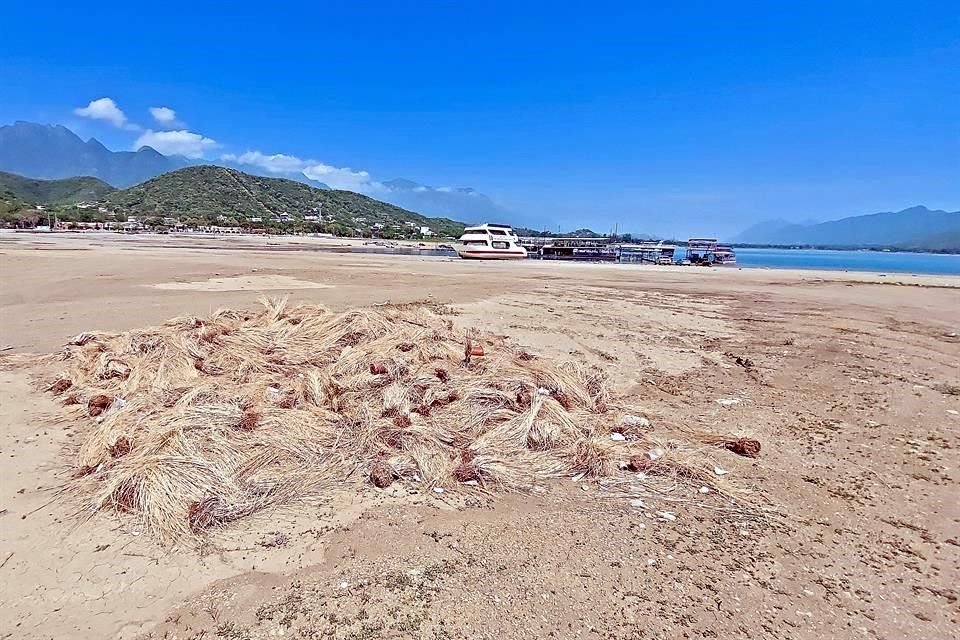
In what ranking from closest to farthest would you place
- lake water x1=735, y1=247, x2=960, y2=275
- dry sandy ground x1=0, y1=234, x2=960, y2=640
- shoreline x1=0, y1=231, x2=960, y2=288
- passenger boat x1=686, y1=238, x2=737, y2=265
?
dry sandy ground x1=0, y1=234, x2=960, y2=640, shoreline x1=0, y1=231, x2=960, y2=288, lake water x1=735, y1=247, x2=960, y2=275, passenger boat x1=686, y1=238, x2=737, y2=265

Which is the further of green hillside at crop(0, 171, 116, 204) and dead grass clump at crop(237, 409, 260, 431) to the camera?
green hillside at crop(0, 171, 116, 204)

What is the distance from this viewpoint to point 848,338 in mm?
10594

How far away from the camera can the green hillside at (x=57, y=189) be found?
6447 inches

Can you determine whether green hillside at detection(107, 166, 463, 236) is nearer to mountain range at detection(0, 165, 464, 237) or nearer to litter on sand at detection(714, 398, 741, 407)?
mountain range at detection(0, 165, 464, 237)

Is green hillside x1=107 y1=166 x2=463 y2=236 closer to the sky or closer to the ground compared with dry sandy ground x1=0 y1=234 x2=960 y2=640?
closer to the sky

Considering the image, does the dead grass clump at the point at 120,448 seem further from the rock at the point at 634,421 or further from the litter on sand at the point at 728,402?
the litter on sand at the point at 728,402

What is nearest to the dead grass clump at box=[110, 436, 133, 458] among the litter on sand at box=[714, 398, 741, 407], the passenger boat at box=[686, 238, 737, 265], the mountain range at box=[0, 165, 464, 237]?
the litter on sand at box=[714, 398, 741, 407]

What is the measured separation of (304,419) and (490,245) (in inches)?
2181

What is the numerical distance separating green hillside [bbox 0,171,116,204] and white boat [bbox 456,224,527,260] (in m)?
161

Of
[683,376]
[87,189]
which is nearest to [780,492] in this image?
[683,376]

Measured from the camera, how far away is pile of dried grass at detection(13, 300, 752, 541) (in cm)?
355

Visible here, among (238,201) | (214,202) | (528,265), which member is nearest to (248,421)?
(528,265)

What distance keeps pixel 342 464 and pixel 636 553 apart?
2.37 m

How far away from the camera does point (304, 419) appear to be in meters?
4.45
